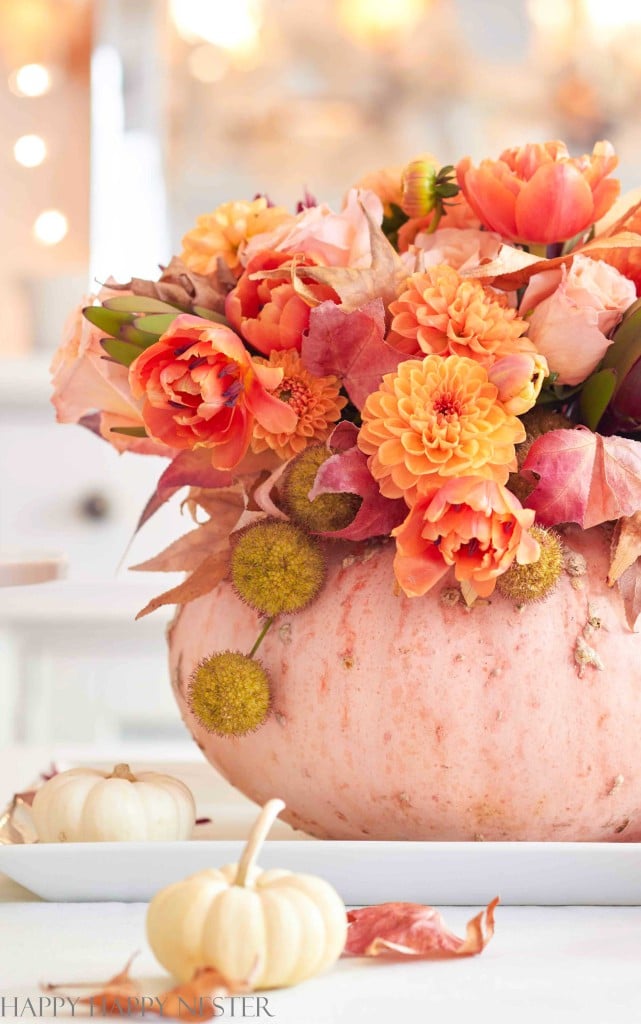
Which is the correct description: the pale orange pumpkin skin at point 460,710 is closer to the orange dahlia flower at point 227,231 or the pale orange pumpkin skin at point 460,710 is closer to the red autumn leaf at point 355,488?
the red autumn leaf at point 355,488

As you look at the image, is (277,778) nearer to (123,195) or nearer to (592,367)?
(592,367)

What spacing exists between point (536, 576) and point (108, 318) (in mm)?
216

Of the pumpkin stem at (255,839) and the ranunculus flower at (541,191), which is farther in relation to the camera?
the ranunculus flower at (541,191)

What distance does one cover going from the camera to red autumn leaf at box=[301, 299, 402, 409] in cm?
46

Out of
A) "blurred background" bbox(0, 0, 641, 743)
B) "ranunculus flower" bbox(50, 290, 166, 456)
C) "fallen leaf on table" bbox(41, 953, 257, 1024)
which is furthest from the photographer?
"blurred background" bbox(0, 0, 641, 743)

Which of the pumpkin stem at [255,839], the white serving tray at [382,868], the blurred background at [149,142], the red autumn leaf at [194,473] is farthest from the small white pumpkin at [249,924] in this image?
the blurred background at [149,142]

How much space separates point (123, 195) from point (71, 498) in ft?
1.86

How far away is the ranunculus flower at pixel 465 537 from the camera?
0.42 m

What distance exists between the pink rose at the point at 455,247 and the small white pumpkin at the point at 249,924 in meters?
0.28

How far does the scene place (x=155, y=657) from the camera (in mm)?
1701

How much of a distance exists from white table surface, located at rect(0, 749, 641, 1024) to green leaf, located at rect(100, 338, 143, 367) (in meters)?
0.23

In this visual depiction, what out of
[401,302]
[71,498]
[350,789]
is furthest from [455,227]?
[71,498]

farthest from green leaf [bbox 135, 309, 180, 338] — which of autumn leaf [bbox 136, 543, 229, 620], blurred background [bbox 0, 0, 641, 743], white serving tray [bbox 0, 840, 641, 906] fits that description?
blurred background [bbox 0, 0, 641, 743]

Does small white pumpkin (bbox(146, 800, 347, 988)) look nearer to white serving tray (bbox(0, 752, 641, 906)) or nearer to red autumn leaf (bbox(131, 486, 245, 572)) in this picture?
white serving tray (bbox(0, 752, 641, 906))
